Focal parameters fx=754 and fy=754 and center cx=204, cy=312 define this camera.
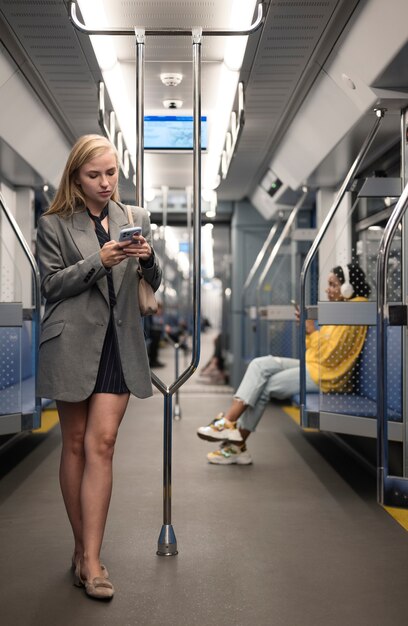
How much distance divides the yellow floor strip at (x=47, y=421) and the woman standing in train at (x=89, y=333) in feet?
12.4

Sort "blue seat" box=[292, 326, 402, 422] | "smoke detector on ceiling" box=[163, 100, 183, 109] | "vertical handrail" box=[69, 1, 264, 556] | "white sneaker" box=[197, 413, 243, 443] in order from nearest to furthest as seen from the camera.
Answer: "vertical handrail" box=[69, 1, 264, 556]
"blue seat" box=[292, 326, 402, 422]
"white sneaker" box=[197, 413, 243, 443]
"smoke detector on ceiling" box=[163, 100, 183, 109]

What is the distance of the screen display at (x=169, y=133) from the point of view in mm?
5371

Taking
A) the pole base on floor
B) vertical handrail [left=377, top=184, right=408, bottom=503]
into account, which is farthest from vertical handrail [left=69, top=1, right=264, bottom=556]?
vertical handrail [left=377, top=184, right=408, bottom=503]

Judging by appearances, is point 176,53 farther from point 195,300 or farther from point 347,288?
point 195,300

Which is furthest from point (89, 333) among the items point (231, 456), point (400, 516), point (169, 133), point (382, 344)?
point (169, 133)

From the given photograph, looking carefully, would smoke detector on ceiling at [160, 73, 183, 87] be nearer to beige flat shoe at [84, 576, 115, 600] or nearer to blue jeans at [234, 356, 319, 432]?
blue jeans at [234, 356, 319, 432]

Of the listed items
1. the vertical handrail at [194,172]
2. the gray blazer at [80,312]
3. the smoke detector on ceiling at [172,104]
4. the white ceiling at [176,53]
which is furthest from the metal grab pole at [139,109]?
the smoke detector on ceiling at [172,104]

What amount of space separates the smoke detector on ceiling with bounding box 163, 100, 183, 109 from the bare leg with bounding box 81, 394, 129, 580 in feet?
10.9

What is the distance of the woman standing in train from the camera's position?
263cm

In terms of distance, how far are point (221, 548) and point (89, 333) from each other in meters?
1.19

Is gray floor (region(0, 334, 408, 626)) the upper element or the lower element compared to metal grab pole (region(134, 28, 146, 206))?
lower

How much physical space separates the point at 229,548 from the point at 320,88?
3.07 metres

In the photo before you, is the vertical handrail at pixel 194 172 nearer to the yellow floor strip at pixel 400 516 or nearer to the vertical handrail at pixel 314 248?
the yellow floor strip at pixel 400 516

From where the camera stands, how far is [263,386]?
5.18 metres
